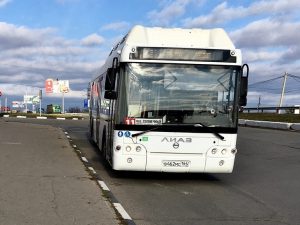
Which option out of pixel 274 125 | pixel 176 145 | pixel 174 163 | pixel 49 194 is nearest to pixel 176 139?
pixel 176 145

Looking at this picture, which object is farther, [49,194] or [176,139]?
[176,139]

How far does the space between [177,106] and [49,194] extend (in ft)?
11.3

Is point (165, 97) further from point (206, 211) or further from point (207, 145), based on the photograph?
point (206, 211)

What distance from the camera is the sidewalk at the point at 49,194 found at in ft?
23.3

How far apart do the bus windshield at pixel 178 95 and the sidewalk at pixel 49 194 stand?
1929 mm

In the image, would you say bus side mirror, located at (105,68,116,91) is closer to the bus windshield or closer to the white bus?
the white bus

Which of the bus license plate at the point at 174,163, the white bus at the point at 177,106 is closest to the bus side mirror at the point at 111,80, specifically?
the white bus at the point at 177,106

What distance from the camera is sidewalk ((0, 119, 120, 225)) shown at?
7109 mm

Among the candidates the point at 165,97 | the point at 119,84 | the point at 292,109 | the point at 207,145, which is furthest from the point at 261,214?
the point at 292,109

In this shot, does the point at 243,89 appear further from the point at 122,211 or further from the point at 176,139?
the point at 122,211

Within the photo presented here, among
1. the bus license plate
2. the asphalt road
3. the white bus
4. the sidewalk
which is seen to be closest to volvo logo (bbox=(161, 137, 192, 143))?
the white bus

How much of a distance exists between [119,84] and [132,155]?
159 cm

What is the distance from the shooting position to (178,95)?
1084 cm

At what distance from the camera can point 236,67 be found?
1097 cm
